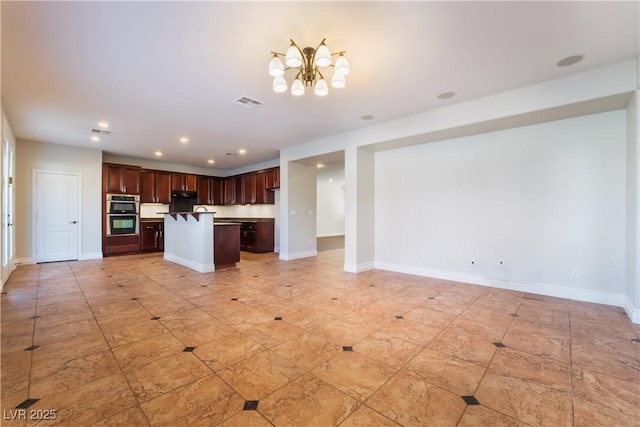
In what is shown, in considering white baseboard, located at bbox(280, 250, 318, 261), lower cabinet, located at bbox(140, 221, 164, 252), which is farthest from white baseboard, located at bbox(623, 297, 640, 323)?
lower cabinet, located at bbox(140, 221, 164, 252)

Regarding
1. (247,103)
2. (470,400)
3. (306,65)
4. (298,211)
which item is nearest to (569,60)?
(306,65)

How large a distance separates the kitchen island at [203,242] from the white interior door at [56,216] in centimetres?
256

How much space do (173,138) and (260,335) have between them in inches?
198

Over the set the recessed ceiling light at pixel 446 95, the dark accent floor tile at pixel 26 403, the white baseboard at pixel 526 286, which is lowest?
the dark accent floor tile at pixel 26 403

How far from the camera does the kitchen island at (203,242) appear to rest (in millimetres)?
5414

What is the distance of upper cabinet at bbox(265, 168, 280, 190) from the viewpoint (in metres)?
8.11

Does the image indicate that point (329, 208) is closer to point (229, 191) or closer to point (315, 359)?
point (229, 191)

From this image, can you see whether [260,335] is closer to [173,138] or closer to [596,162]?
[596,162]

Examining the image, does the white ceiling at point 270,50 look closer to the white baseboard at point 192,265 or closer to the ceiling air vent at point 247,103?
the ceiling air vent at point 247,103

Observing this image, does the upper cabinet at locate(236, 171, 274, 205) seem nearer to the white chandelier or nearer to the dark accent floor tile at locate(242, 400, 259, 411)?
the white chandelier

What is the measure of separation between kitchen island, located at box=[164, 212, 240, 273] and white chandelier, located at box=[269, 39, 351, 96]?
10.8ft

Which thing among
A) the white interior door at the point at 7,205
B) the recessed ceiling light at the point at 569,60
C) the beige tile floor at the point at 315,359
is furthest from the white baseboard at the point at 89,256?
the recessed ceiling light at the point at 569,60

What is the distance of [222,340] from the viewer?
2.58 metres

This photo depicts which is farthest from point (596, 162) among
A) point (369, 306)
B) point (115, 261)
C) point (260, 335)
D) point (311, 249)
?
point (115, 261)
